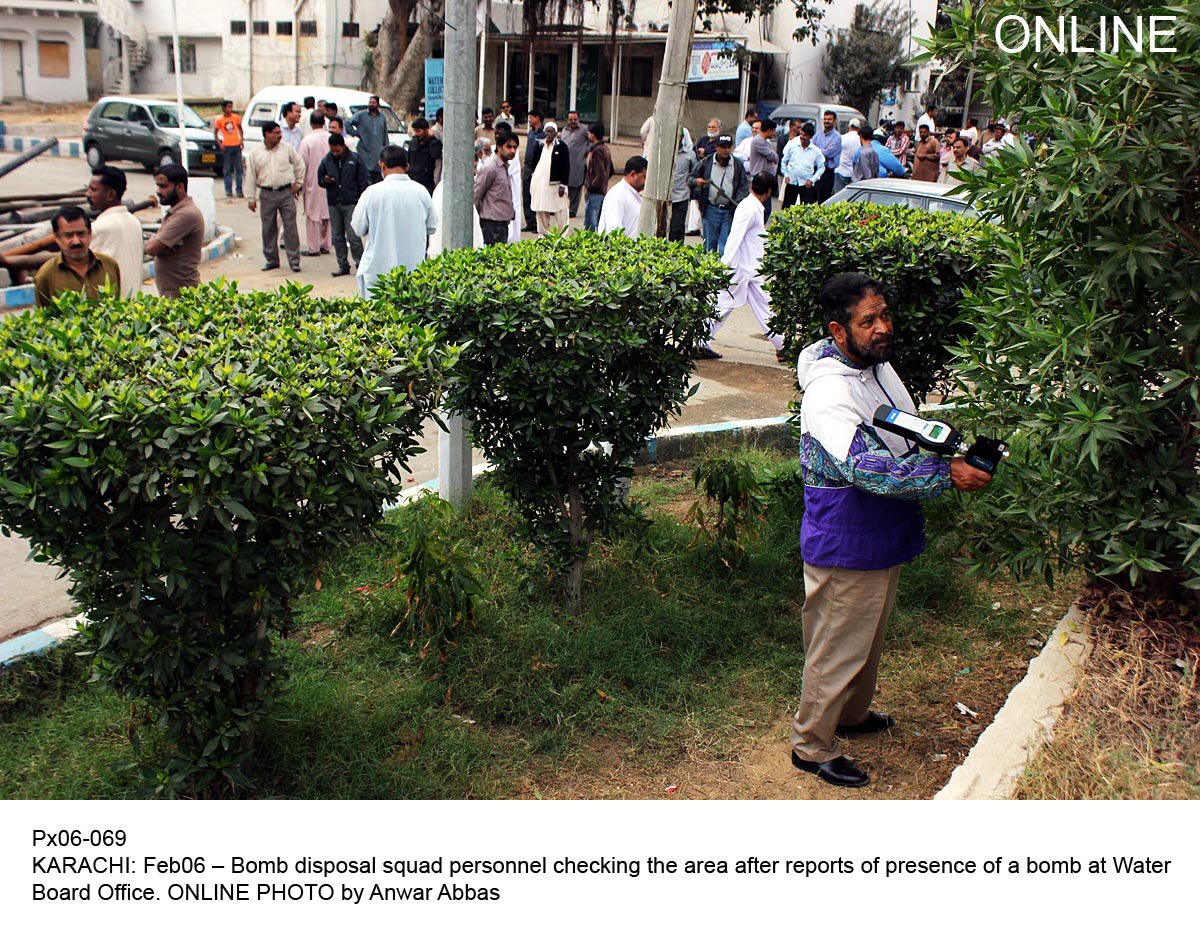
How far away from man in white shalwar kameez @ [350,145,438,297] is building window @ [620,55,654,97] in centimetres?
2747

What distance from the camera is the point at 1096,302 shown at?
3768 mm

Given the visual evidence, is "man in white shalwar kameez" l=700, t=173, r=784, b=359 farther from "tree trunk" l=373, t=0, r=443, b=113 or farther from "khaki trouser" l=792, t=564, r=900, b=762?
"tree trunk" l=373, t=0, r=443, b=113

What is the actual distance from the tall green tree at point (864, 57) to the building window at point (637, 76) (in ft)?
18.1

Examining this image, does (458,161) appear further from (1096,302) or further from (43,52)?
(43,52)

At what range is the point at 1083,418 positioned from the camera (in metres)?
3.66

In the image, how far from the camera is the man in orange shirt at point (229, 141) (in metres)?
20.1

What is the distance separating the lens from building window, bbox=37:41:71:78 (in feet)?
118

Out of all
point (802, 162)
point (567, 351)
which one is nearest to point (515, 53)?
point (802, 162)

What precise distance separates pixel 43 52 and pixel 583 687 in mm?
38468

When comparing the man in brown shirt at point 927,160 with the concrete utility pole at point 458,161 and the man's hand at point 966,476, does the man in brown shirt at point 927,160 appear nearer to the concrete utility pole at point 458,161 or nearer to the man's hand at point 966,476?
the concrete utility pole at point 458,161

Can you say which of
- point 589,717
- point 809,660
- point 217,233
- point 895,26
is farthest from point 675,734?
point 895,26

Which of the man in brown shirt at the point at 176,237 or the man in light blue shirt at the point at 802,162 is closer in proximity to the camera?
the man in brown shirt at the point at 176,237

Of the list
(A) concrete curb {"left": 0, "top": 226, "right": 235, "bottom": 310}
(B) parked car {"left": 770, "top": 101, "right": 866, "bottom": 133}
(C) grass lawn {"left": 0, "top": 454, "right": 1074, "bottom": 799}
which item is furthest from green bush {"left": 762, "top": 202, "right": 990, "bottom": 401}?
(B) parked car {"left": 770, "top": 101, "right": 866, "bottom": 133}

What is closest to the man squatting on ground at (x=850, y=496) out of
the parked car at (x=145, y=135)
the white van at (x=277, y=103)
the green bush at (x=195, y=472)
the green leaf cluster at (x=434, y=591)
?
the green bush at (x=195, y=472)
